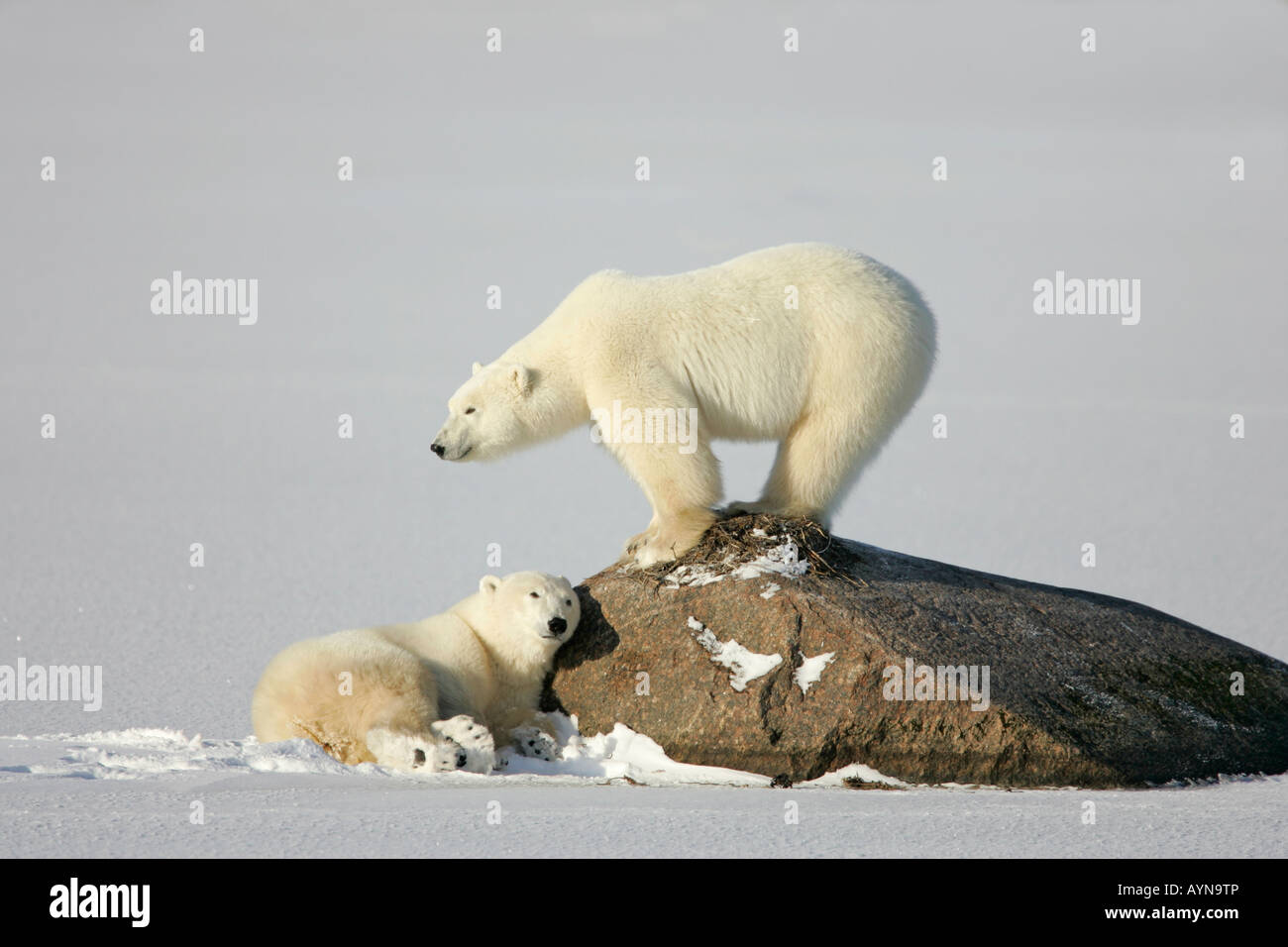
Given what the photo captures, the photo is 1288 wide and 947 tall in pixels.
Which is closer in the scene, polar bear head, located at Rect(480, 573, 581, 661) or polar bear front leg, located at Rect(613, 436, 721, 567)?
polar bear head, located at Rect(480, 573, 581, 661)

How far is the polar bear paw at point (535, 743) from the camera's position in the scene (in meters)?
7.98

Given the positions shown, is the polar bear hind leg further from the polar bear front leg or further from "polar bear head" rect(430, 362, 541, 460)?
"polar bear head" rect(430, 362, 541, 460)

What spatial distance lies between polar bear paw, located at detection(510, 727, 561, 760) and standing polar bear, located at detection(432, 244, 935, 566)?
1.32 meters

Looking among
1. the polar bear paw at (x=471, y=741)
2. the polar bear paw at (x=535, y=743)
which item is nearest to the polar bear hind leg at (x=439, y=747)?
the polar bear paw at (x=471, y=741)

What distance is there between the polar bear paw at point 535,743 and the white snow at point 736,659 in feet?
3.40

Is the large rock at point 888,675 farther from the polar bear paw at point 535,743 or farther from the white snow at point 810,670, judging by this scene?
the polar bear paw at point 535,743

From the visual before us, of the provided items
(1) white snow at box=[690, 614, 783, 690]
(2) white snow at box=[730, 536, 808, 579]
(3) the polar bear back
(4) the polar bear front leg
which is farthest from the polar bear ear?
(1) white snow at box=[690, 614, 783, 690]

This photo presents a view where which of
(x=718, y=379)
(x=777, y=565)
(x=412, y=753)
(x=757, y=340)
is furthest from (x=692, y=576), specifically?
(x=412, y=753)

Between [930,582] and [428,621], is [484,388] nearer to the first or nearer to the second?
[428,621]

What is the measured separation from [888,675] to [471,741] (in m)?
2.32

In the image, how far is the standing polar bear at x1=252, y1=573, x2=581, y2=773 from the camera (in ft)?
24.7

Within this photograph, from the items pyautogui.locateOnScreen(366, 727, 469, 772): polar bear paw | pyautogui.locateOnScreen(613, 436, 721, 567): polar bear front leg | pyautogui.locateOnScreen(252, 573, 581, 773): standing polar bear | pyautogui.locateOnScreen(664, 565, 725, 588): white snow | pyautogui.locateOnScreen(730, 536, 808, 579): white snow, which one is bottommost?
pyautogui.locateOnScreen(366, 727, 469, 772): polar bear paw

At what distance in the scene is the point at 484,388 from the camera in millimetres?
8977

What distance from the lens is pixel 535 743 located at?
26.3ft
